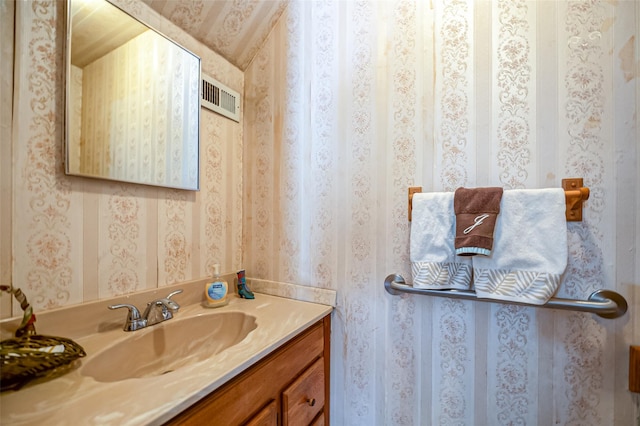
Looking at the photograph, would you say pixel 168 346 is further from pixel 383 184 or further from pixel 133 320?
pixel 383 184

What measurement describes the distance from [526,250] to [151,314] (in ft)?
3.73

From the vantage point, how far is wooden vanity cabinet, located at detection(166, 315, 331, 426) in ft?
1.80

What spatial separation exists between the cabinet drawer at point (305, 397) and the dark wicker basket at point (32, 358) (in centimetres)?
53

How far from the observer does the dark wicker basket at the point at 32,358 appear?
0.47 meters

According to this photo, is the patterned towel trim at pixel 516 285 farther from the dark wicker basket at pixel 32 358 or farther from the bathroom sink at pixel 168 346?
the dark wicker basket at pixel 32 358

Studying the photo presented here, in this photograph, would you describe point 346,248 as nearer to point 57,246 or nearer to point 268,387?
point 268,387

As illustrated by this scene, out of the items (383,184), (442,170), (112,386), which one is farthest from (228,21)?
(112,386)

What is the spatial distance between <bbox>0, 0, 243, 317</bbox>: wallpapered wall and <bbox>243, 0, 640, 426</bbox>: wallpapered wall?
1.18 feet

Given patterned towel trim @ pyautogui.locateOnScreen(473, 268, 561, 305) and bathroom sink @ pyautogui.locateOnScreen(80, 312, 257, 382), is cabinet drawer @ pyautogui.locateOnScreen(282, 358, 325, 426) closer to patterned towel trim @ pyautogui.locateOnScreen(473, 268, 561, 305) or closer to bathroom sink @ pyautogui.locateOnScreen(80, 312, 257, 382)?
bathroom sink @ pyautogui.locateOnScreen(80, 312, 257, 382)

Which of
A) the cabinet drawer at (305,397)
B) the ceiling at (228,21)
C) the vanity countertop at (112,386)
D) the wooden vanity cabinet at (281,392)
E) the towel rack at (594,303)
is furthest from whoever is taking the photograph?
the ceiling at (228,21)

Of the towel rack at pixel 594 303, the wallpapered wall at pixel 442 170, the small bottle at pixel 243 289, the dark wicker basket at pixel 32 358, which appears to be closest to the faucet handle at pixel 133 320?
the dark wicker basket at pixel 32 358

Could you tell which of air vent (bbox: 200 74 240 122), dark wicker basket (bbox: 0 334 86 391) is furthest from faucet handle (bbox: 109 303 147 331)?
air vent (bbox: 200 74 240 122)

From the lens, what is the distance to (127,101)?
822 mm

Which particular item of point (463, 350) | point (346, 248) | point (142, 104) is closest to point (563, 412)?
point (463, 350)
